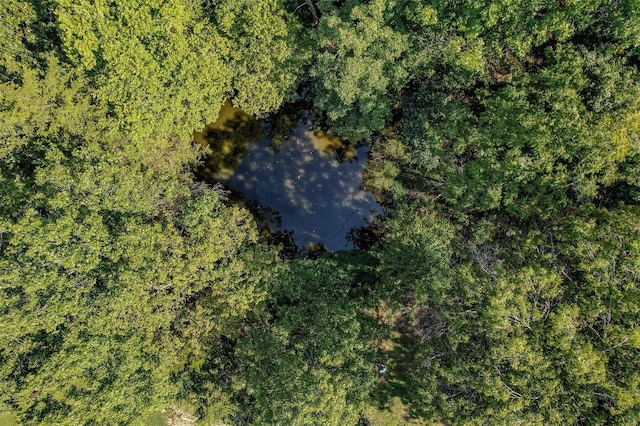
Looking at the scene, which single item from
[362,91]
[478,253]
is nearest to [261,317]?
[478,253]

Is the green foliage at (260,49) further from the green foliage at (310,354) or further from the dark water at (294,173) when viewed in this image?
the green foliage at (310,354)

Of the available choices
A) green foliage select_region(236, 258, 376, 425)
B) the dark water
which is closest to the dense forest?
green foliage select_region(236, 258, 376, 425)

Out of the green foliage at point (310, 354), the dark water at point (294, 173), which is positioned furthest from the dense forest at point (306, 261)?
the dark water at point (294, 173)

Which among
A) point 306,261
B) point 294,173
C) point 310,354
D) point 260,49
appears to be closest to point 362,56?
point 260,49

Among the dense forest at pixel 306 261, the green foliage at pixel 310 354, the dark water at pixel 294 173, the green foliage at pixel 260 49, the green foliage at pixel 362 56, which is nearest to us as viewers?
the dense forest at pixel 306 261

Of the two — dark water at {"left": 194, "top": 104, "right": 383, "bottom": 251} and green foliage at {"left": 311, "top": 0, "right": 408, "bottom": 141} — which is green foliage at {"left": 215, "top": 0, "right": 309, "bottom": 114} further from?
dark water at {"left": 194, "top": 104, "right": 383, "bottom": 251}

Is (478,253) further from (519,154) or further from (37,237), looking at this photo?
(37,237)
